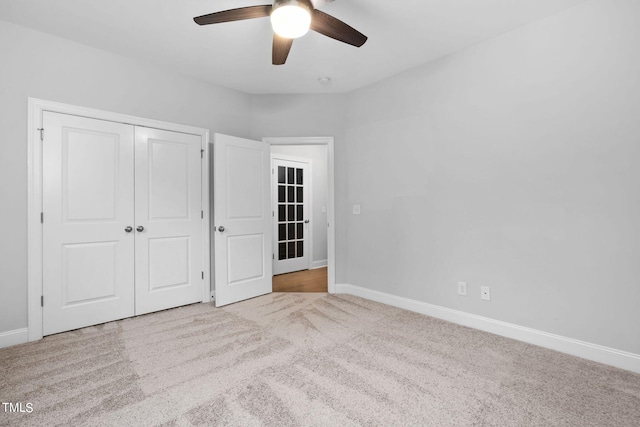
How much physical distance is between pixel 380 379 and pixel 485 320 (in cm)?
136

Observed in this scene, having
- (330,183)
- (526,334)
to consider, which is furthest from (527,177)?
(330,183)

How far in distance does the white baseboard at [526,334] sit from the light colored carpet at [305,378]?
75 mm

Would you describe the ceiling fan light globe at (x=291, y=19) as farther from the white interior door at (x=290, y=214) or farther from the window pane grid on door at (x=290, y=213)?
A: the window pane grid on door at (x=290, y=213)

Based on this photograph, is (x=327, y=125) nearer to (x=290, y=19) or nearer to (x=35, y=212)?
(x=290, y=19)

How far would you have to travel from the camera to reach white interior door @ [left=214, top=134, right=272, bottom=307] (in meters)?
3.42

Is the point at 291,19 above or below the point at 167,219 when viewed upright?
above

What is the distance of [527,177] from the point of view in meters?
2.46

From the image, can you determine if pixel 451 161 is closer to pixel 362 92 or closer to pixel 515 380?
pixel 362 92

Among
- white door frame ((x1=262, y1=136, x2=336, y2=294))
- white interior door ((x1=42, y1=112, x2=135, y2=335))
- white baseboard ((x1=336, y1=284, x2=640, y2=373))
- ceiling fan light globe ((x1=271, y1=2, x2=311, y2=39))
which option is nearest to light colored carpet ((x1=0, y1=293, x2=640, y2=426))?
white baseboard ((x1=336, y1=284, x2=640, y2=373))

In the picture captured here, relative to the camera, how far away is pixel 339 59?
3045 millimetres

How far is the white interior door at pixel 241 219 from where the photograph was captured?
11.2 ft

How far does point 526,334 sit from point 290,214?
384cm

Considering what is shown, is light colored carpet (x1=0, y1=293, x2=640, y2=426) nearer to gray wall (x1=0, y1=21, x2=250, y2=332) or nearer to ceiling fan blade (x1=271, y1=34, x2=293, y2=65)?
gray wall (x1=0, y1=21, x2=250, y2=332)

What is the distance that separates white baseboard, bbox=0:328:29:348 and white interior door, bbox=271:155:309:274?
313 cm
